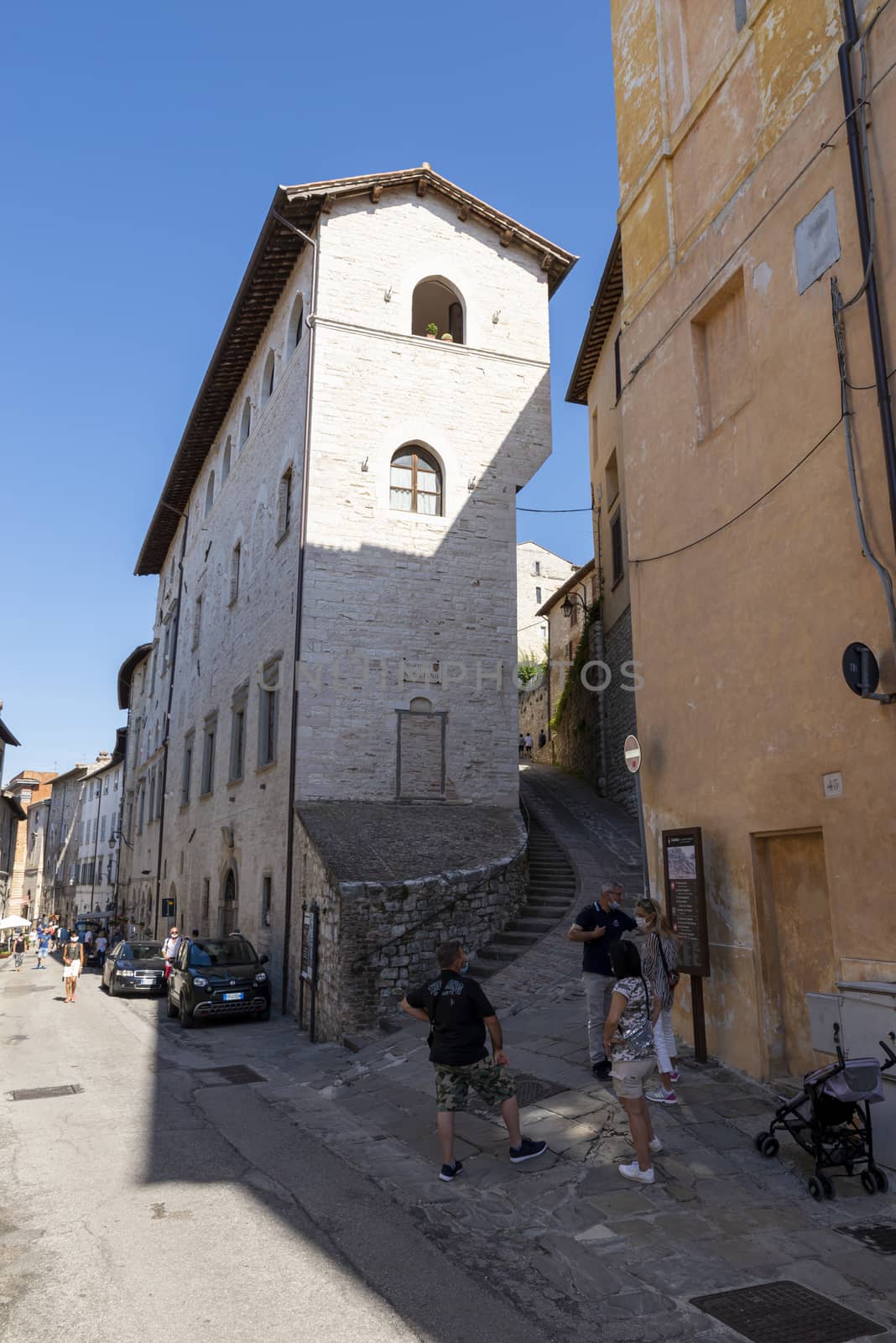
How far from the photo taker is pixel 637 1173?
19.7 feet

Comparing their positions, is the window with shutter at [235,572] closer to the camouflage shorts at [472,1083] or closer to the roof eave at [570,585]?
the roof eave at [570,585]

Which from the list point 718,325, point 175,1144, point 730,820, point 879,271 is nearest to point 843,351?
point 879,271

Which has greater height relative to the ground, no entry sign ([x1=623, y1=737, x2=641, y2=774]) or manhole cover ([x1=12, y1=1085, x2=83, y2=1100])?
no entry sign ([x1=623, y1=737, x2=641, y2=774])

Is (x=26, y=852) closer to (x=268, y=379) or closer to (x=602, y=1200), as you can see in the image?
(x=268, y=379)

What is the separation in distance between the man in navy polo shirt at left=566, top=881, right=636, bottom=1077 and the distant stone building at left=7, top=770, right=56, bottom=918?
232 feet

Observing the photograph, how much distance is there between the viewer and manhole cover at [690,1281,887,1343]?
→ 13.6 feet

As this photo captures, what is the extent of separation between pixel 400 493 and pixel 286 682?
171 inches

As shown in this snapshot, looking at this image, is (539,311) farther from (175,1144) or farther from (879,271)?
(175,1144)

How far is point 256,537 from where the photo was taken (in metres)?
21.6

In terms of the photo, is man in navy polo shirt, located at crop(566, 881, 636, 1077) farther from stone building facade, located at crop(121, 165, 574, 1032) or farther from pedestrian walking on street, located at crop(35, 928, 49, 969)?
pedestrian walking on street, located at crop(35, 928, 49, 969)

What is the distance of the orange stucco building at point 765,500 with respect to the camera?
→ 6.86m

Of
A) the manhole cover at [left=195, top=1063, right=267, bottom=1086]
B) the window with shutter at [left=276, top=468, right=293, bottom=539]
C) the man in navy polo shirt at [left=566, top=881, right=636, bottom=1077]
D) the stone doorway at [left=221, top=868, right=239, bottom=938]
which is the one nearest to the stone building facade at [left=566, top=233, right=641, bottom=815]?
the window with shutter at [left=276, top=468, right=293, bottom=539]

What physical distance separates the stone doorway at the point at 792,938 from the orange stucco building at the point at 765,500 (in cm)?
2

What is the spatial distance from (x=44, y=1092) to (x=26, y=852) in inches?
2867
